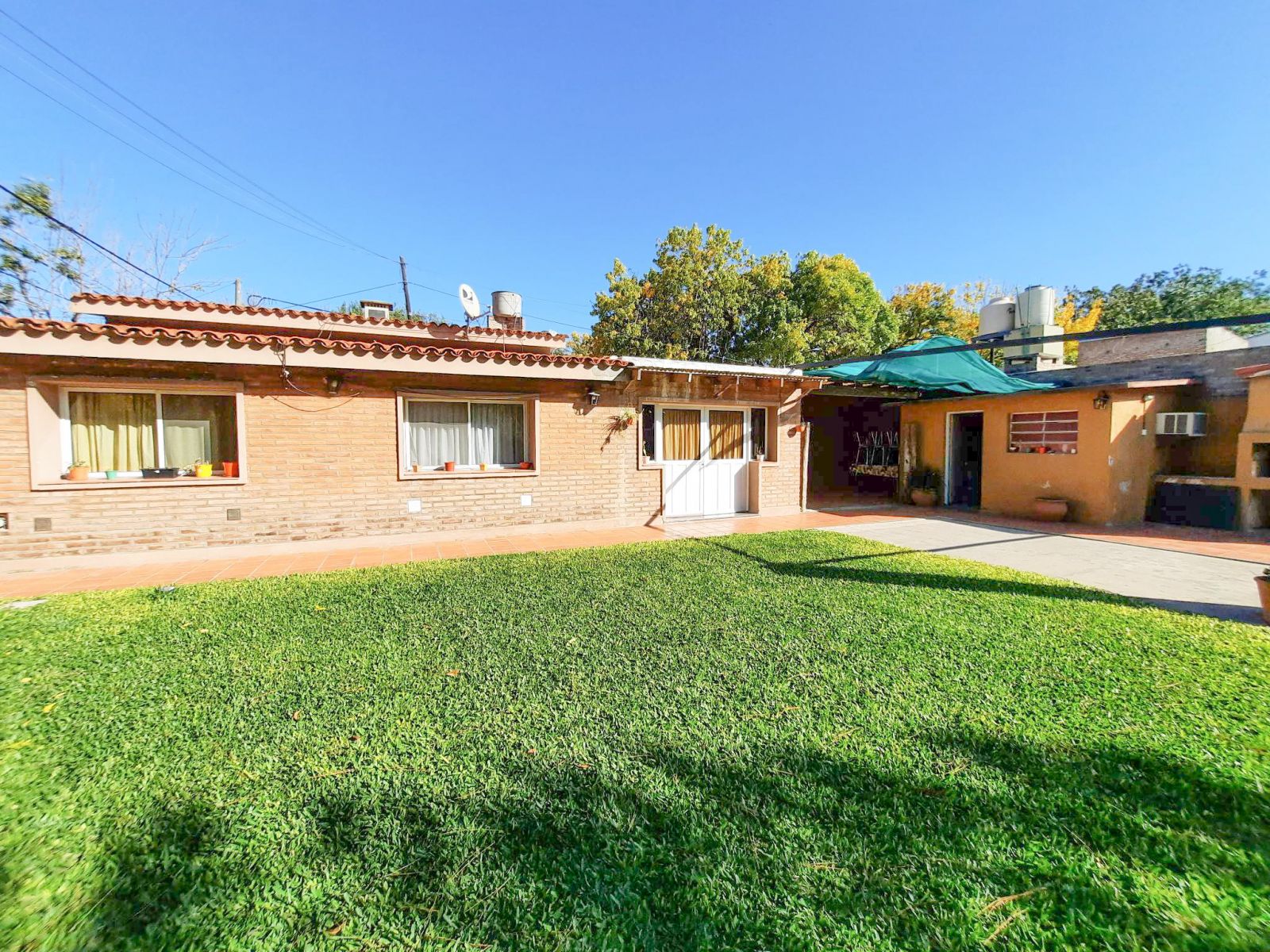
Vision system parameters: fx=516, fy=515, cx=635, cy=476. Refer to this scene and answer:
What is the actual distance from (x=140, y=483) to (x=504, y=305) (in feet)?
32.5

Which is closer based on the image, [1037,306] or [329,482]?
[329,482]

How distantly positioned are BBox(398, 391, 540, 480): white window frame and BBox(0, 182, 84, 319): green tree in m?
17.5

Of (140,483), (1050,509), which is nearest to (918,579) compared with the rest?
(1050,509)

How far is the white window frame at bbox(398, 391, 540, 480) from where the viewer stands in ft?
30.0

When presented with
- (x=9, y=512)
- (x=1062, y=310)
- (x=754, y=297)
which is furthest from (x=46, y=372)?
(x=1062, y=310)

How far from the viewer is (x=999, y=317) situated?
16.9 meters

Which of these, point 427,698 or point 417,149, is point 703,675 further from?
point 417,149

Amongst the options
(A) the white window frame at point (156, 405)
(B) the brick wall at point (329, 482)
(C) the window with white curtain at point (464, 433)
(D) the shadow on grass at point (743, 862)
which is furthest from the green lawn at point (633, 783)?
(C) the window with white curtain at point (464, 433)

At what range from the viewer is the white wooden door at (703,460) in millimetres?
11508

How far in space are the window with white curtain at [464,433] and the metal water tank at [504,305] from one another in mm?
6249

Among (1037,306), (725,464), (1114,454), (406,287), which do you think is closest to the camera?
(1114,454)

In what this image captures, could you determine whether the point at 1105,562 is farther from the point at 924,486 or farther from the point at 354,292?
the point at 354,292

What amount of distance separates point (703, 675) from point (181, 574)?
7139mm

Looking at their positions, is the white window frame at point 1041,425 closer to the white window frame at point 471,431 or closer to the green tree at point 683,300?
the white window frame at point 471,431
